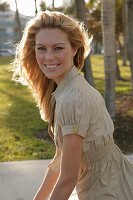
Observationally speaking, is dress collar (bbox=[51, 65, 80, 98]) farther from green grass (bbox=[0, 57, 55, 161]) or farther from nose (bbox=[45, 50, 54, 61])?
green grass (bbox=[0, 57, 55, 161])

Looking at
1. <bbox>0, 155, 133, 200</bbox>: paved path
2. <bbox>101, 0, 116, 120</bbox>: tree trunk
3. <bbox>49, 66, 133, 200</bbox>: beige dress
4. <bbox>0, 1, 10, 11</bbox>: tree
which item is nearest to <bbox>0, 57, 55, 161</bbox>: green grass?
<bbox>0, 155, 133, 200</bbox>: paved path

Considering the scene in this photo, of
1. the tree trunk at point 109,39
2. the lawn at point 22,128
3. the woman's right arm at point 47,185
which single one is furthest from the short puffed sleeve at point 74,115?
the tree trunk at point 109,39

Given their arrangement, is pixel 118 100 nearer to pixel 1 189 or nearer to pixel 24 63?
pixel 1 189

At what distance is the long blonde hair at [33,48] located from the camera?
70.0 inches

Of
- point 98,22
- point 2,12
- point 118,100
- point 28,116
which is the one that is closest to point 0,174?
point 28,116

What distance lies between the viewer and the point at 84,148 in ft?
5.66

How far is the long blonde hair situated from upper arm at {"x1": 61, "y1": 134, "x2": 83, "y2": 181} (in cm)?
50

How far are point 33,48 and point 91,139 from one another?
2.16 feet

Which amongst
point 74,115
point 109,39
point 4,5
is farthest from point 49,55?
point 4,5

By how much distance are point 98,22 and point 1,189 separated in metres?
25.5

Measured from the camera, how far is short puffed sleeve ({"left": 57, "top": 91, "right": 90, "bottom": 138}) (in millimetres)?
1613

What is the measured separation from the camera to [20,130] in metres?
6.44

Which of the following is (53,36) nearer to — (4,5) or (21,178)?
(21,178)

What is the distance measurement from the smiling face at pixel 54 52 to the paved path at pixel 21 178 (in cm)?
196
